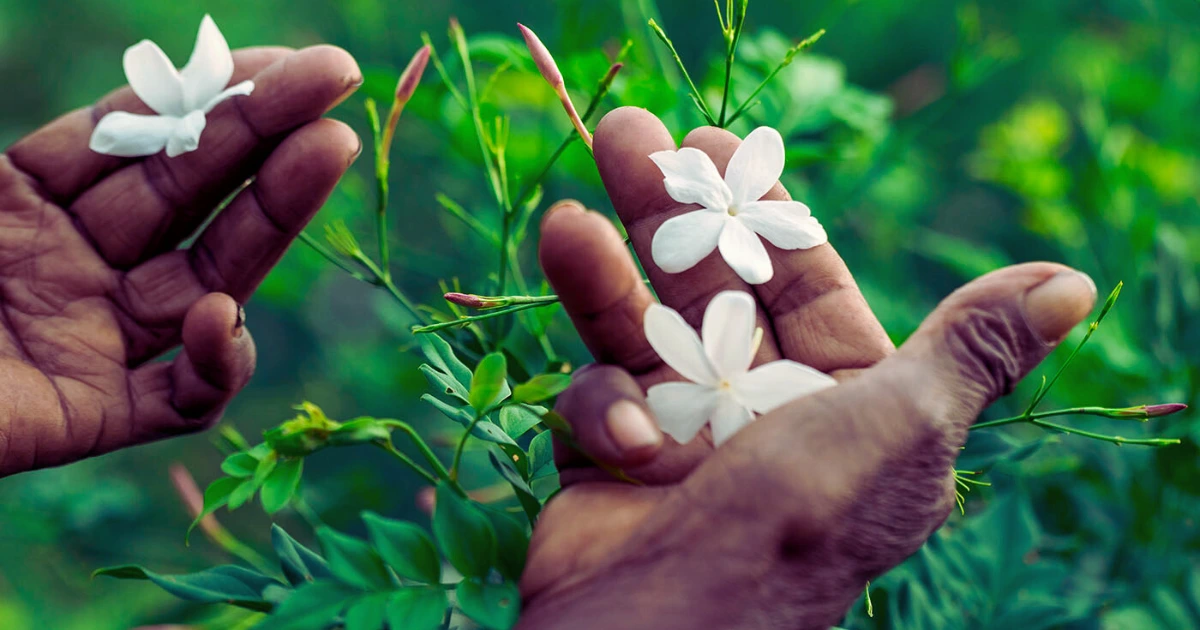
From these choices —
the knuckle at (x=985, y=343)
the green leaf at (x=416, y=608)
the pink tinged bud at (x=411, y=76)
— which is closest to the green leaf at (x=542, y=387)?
the green leaf at (x=416, y=608)

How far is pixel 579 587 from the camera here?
437 mm

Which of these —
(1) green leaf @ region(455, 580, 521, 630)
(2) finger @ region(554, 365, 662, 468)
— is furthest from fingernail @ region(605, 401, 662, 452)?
(1) green leaf @ region(455, 580, 521, 630)

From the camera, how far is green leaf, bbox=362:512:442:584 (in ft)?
1.43

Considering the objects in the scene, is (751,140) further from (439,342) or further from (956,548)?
(956,548)

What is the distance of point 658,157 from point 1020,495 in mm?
473

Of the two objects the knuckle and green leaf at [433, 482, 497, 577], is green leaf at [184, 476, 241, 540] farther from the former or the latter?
the knuckle

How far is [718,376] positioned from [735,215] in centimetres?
14

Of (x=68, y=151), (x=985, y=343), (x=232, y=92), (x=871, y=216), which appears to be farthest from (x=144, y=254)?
(x=871, y=216)

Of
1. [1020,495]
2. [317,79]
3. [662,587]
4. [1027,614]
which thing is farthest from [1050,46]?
[662,587]

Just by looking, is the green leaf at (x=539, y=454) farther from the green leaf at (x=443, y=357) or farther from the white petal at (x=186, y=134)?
the white petal at (x=186, y=134)

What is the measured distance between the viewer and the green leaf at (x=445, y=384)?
48 centimetres

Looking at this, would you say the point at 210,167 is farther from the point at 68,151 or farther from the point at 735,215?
the point at 735,215

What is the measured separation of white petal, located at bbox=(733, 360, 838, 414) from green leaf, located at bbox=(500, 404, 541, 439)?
0.14m

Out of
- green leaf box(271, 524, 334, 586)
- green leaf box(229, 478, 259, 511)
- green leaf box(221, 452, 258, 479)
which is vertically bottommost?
green leaf box(271, 524, 334, 586)
